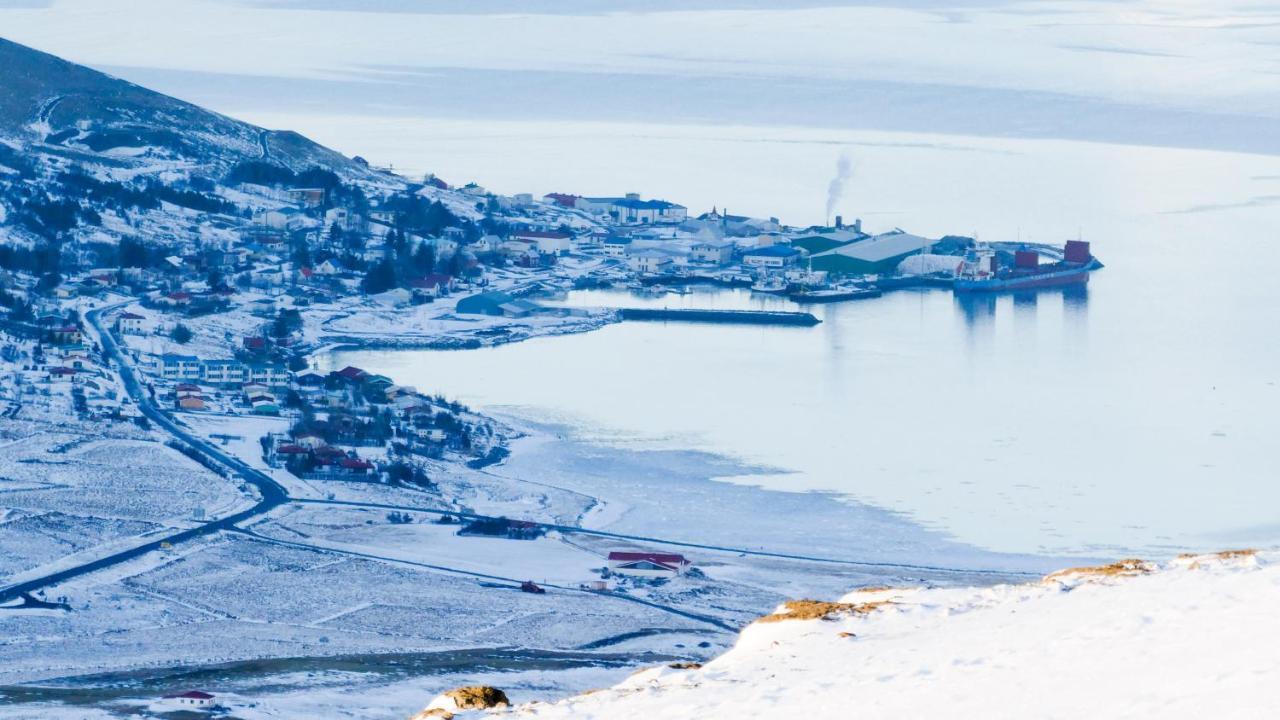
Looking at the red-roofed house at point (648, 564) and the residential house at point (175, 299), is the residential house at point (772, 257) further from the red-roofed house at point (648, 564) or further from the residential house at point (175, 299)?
the red-roofed house at point (648, 564)

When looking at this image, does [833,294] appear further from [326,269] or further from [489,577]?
[489,577]

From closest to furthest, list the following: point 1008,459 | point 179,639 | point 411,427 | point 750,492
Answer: point 179,639, point 750,492, point 1008,459, point 411,427

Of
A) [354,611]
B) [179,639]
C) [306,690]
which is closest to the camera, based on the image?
[306,690]

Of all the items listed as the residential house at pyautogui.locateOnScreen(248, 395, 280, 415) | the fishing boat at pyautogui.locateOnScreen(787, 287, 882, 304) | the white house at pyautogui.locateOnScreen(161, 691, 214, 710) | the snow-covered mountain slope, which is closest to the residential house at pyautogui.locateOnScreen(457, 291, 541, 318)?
the fishing boat at pyautogui.locateOnScreen(787, 287, 882, 304)

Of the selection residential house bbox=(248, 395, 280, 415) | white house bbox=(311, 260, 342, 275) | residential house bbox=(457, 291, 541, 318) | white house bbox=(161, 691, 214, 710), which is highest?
white house bbox=(311, 260, 342, 275)

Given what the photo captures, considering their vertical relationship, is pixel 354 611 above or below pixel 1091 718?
below

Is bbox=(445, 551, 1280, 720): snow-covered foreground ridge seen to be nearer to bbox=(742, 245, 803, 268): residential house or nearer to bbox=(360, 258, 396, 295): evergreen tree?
bbox=(360, 258, 396, 295): evergreen tree

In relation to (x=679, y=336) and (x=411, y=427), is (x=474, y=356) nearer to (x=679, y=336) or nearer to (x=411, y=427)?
(x=679, y=336)

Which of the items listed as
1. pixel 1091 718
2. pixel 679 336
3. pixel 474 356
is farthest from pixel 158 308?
pixel 1091 718
